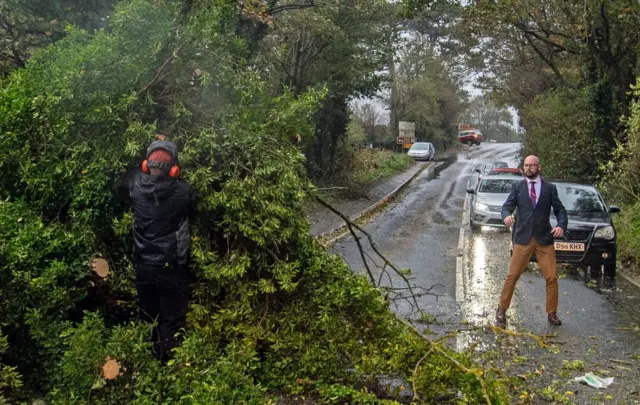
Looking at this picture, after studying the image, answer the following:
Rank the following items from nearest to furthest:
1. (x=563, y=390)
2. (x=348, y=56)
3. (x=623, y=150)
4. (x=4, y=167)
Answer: (x=4, y=167), (x=563, y=390), (x=623, y=150), (x=348, y=56)

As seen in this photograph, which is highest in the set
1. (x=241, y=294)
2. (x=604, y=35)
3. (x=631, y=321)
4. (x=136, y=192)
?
(x=604, y=35)

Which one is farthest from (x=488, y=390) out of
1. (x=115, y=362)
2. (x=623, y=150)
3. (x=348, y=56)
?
(x=348, y=56)

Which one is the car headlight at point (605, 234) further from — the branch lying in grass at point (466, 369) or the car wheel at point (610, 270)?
the branch lying in grass at point (466, 369)

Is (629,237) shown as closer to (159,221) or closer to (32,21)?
(159,221)

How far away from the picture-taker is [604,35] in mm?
18562

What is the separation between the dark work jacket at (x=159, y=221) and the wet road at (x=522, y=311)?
206cm

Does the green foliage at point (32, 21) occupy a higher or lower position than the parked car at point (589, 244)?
higher

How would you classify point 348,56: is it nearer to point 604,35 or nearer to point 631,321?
point 604,35

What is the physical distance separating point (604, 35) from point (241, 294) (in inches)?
684

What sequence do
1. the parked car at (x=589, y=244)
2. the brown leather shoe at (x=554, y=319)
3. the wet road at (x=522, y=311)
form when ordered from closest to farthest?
the wet road at (x=522, y=311), the brown leather shoe at (x=554, y=319), the parked car at (x=589, y=244)

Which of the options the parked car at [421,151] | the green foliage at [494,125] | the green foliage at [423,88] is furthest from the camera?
the green foliage at [494,125]

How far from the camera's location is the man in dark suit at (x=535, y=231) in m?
7.53

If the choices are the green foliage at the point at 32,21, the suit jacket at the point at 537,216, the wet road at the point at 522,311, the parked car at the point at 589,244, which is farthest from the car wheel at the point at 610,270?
the green foliage at the point at 32,21

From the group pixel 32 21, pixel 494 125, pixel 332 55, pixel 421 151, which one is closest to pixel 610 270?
pixel 32 21
